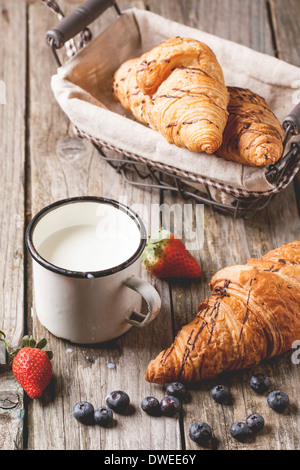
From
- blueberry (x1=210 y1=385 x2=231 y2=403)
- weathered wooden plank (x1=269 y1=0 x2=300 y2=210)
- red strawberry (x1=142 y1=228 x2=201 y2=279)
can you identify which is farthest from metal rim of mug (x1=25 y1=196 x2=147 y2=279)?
weathered wooden plank (x1=269 y1=0 x2=300 y2=210)

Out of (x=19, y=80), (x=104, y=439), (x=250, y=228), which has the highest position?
(x=19, y=80)

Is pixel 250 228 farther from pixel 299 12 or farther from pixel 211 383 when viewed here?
pixel 299 12

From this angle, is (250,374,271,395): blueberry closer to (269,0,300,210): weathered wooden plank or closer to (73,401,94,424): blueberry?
(73,401,94,424): blueberry

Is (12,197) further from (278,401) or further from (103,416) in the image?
(278,401)

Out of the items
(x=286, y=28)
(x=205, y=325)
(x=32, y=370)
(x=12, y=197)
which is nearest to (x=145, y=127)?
(x=12, y=197)

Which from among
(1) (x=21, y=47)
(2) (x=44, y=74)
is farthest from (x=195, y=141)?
(1) (x=21, y=47)

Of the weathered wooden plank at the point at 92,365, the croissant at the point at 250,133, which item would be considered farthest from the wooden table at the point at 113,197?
the croissant at the point at 250,133
